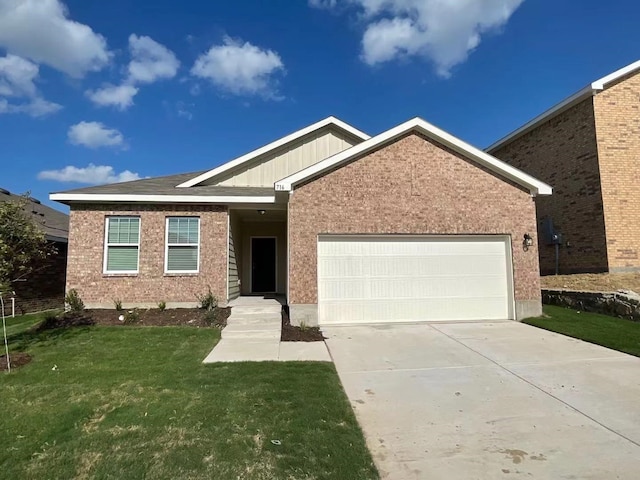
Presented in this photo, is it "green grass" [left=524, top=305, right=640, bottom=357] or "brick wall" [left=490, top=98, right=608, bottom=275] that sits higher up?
"brick wall" [left=490, top=98, right=608, bottom=275]

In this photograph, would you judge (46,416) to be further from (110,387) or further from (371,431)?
(371,431)

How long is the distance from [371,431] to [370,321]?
6361 mm

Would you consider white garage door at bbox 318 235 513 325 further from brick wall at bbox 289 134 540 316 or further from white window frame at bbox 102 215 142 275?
white window frame at bbox 102 215 142 275

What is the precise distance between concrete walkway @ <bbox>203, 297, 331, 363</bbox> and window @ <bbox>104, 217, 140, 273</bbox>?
3.03 meters

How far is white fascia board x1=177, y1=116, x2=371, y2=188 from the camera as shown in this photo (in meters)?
13.3

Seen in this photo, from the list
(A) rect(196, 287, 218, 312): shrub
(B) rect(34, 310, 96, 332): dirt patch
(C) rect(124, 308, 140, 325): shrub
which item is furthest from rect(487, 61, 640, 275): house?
(B) rect(34, 310, 96, 332): dirt patch

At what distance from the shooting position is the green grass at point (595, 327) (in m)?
7.84

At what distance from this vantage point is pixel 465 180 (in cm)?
1088

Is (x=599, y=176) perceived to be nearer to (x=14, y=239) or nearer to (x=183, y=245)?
(x=183, y=245)

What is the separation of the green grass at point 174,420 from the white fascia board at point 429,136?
5086 millimetres

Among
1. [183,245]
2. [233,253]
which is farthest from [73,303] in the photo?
[233,253]

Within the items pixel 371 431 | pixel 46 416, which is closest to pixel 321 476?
pixel 371 431

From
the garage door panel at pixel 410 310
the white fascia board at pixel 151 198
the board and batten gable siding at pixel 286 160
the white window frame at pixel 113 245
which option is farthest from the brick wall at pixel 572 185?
the white window frame at pixel 113 245

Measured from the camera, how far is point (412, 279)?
35.5ft
